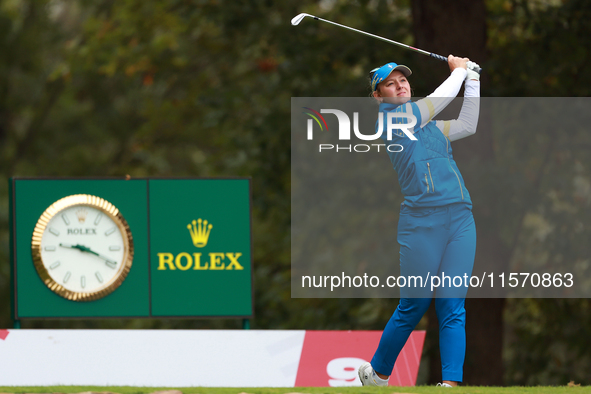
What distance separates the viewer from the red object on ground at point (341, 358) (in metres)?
6.64

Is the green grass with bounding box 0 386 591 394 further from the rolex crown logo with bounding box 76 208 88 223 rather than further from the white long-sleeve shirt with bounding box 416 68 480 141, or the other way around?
the rolex crown logo with bounding box 76 208 88 223

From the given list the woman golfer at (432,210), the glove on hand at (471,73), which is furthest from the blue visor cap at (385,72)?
the glove on hand at (471,73)

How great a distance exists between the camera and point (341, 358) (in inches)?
264

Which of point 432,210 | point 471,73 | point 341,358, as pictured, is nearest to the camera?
point 432,210

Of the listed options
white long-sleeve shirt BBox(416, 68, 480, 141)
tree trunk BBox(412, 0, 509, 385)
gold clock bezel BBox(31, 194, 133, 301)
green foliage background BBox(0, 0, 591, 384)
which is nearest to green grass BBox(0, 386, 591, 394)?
gold clock bezel BBox(31, 194, 133, 301)

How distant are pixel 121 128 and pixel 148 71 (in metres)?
5.73

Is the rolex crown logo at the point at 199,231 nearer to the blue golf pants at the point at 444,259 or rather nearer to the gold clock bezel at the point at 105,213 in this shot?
the gold clock bezel at the point at 105,213

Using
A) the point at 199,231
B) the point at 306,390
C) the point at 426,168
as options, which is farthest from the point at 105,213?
the point at 426,168

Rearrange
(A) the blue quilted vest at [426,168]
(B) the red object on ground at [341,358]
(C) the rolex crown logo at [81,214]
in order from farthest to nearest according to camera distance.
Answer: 1. (C) the rolex crown logo at [81,214]
2. (B) the red object on ground at [341,358]
3. (A) the blue quilted vest at [426,168]

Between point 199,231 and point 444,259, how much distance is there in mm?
2547

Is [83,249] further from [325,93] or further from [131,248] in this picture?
[325,93]

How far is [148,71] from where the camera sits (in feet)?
45.3

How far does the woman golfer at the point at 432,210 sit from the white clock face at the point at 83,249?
8.88 ft

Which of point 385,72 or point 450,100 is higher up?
point 385,72
